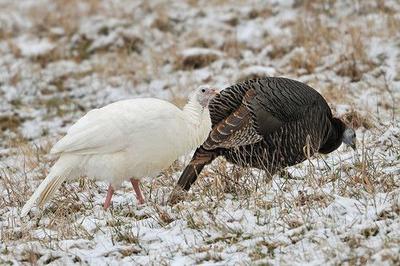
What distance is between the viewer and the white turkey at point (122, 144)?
5504mm

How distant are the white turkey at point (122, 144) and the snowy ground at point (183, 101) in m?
0.28

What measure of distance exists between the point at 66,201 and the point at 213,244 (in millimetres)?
1678

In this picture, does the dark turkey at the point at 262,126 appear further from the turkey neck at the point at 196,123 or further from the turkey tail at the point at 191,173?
the turkey neck at the point at 196,123

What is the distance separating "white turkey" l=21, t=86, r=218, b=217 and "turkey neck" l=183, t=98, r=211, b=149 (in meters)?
0.01

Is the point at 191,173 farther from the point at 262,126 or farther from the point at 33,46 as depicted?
the point at 33,46

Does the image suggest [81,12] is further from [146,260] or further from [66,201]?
[146,260]

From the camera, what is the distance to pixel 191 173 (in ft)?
20.0

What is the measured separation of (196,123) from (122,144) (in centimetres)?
65

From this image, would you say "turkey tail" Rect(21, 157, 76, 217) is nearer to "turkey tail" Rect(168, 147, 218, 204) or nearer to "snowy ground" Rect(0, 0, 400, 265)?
"snowy ground" Rect(0, 0, 400, 265)

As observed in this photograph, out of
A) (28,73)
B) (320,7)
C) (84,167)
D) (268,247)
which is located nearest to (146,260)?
(268,247)

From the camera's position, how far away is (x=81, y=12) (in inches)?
519

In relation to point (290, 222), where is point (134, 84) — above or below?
below

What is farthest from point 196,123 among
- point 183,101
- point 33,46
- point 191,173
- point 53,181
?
point 33,46

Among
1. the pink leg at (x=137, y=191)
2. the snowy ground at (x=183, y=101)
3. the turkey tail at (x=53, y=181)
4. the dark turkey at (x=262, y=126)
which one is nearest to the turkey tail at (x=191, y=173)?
the dark turkey at (x=262, y=126)
